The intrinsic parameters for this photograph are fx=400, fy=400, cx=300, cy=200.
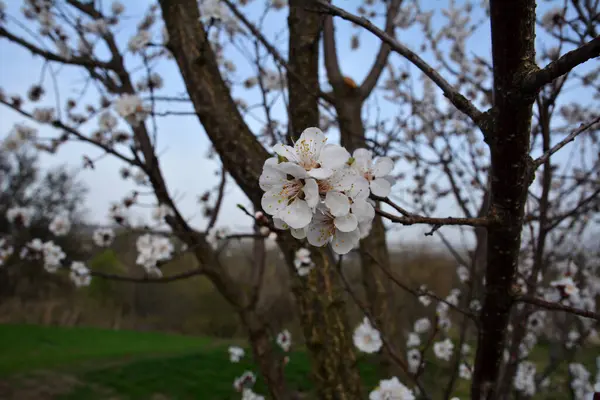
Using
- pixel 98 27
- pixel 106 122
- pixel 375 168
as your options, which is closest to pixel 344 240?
pixel 375 168

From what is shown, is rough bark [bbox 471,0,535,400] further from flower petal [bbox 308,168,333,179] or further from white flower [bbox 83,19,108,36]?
white flower [bbox 83,19,108,36]

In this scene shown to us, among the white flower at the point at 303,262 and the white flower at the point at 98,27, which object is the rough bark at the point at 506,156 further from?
the white flower at the point at 98,27

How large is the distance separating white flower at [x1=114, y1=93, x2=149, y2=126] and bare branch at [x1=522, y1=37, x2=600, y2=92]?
1.97m

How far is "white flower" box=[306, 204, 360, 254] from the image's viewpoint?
66 centimetres

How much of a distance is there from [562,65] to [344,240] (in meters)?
0.39

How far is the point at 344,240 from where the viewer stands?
0.67 metres

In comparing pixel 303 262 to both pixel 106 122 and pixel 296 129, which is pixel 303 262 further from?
pixel 106 122

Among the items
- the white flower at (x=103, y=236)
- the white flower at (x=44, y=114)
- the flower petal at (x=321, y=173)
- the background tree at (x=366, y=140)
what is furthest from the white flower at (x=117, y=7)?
the flower petal at (x=321, y=173)

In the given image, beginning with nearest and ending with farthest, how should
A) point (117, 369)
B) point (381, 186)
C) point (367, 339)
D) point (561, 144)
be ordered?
1. point (561, 144)
2. point (381, 186)
3. point (367, 339)
4. point (117, 369)

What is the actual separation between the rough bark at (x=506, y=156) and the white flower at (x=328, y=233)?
28cm

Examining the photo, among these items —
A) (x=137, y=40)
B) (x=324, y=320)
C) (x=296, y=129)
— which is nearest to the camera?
(x=324, y=320)

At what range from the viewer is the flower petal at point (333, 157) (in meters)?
0.64

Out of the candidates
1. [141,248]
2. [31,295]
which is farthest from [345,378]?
[31,295]

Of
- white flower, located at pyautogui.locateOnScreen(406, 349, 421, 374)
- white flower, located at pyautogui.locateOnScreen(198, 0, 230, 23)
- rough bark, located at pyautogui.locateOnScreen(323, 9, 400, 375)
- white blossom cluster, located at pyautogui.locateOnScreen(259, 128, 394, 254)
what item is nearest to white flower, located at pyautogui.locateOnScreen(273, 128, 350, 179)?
white blossom cluster, located at pyautogui.locateOnScreen(259, 128, 394, 254)
